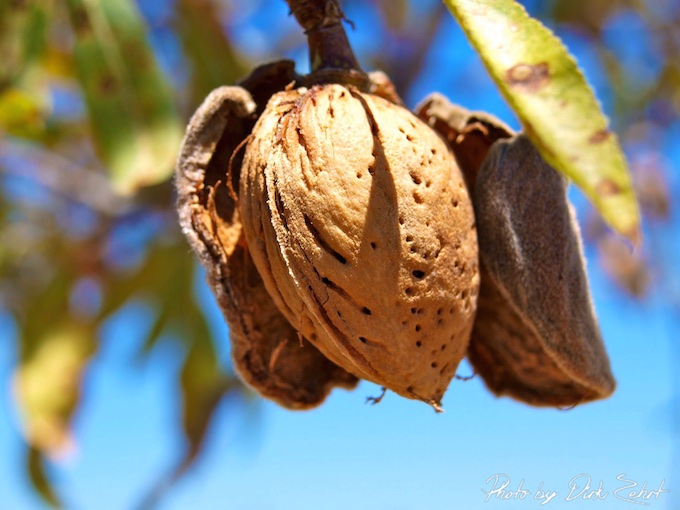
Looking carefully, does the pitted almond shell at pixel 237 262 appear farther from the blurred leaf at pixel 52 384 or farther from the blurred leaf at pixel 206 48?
the blurred leaf at pixel 52 384

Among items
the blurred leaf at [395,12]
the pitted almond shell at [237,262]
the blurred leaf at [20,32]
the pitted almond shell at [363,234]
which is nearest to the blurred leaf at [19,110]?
the blurred leaf at [20,32]

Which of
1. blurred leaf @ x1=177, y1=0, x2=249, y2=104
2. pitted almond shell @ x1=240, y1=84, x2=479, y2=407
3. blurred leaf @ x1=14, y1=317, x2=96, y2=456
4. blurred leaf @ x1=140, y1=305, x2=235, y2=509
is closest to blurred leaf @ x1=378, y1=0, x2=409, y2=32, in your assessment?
blurred leaf @ x1=177, y1=0, x2=249, y2=104

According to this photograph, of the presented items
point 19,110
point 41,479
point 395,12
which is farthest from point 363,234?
point 395,12

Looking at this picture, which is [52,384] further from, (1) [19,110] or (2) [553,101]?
(2) [553,101]

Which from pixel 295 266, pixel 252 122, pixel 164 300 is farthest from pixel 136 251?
pixel 295 266

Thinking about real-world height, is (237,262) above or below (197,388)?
above
